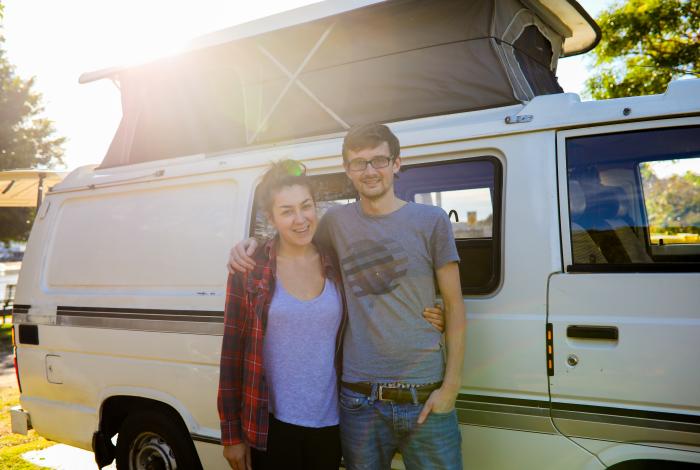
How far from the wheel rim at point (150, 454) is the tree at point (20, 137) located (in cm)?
2036

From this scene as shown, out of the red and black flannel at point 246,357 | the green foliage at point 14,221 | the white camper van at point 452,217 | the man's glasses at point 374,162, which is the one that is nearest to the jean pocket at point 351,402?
the red and black flannel at point 246,357

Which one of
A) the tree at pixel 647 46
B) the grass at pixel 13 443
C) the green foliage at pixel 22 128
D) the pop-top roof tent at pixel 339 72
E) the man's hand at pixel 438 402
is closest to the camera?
the man's hand at pixel 438 402

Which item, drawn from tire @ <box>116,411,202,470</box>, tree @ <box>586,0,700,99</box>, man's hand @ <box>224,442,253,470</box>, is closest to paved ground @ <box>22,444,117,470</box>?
tire @ <box>116,411,202,470</box>

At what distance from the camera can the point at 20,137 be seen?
72.1 ft

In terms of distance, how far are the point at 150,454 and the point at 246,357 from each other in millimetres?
1821

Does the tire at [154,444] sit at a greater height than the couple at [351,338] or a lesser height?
lesser

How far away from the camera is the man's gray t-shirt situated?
82.7 inches

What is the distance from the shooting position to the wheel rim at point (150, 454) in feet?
11.2

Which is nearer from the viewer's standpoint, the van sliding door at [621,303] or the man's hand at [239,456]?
the van sliding door at [621,303]

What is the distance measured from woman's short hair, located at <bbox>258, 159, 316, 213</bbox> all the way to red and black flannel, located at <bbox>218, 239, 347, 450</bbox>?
0.24 metres

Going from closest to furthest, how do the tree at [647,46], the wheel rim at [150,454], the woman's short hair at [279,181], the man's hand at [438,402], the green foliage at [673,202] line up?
1. the man's hand at [438,402]
2. the woman's short hair at [279,181]
3. the green foliage at [673,202]
4. the wheel rim at [150,454]
5. the tree at [647,46]

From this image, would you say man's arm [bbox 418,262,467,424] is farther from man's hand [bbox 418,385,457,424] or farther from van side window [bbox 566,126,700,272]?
van side window [bbox 566,126,700,272]

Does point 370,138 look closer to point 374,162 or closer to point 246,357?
point 374,162

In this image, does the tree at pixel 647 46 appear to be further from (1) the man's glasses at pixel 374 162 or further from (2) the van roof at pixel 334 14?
(1) the man's glasses at pixel 374 162
